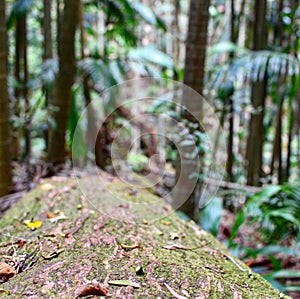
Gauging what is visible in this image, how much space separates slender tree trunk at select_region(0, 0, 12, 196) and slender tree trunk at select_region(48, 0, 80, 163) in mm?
656

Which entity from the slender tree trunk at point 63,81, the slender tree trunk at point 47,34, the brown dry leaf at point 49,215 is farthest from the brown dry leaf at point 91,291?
the slender tree trunk at point 47,34

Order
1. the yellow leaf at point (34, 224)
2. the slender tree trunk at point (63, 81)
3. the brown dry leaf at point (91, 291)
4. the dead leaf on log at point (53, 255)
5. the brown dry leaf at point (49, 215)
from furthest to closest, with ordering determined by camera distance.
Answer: the slender tree trunk at point (63, 81), the brown dry leaf at point (49, 215), the yellow leaf at point (34, 224), the dead leaf on log at point (53, 255), the brown dry leaf at point (91, 291)

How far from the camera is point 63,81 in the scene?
3053 millimetres

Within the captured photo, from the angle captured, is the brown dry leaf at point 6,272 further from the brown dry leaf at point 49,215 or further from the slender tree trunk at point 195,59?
the slender tree trunk at point 195,59

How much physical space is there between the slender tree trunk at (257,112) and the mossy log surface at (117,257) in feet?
6.09

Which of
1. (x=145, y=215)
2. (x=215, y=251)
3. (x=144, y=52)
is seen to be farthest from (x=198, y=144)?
(x=144, y=52)

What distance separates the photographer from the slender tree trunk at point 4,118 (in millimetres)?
2316

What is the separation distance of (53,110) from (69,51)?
535 millimetres

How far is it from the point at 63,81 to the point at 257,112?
1880 mm

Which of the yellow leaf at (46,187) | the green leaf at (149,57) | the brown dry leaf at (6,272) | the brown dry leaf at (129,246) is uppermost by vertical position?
the green leaf at (149,57)

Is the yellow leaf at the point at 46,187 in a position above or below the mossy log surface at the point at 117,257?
above

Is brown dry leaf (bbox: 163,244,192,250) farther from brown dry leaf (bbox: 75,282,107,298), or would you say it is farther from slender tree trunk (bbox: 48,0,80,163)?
slender tree trunk (bbox: 48,0,80,163)

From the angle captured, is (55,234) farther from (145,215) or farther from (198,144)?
(198,144)

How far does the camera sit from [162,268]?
52.9 inches
